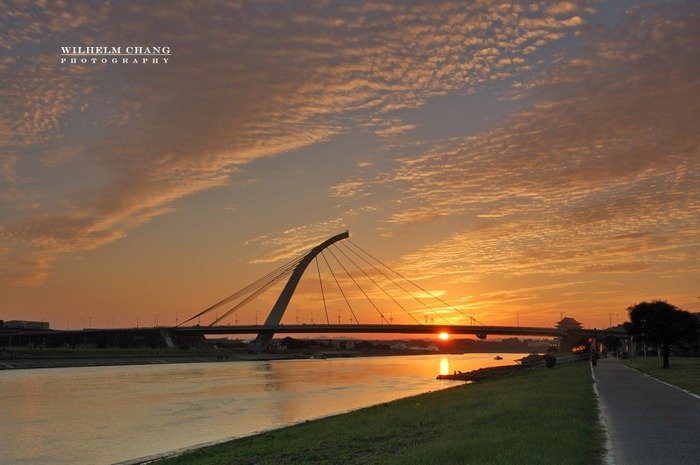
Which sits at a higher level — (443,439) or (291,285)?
(291,285)

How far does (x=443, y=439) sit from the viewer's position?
1562cm

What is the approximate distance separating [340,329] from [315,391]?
230 ft

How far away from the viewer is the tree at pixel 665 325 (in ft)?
157

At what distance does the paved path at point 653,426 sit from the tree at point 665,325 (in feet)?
76.5

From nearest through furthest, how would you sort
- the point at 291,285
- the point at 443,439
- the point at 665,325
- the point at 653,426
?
the point at 443,439
the point at 653,426
the point at 665,325
the point at 291,285

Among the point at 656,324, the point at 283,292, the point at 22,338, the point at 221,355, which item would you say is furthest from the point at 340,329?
the point at 22,338

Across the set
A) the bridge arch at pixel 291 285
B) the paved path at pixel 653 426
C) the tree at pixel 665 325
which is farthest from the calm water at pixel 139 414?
the bridge arch at pixel 291 285

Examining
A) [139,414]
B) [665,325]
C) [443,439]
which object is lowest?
[139,414]

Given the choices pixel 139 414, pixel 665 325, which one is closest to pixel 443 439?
pixel 139 414

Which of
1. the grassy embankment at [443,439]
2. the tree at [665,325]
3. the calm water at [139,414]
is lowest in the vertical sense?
the calm water at [139,414]

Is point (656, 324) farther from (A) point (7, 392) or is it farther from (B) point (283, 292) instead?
(B) point (283, 292)

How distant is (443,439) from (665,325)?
3889cm

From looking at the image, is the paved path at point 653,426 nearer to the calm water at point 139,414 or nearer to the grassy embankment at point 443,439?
the grassy embankment at point 443,439

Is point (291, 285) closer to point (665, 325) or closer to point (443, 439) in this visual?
point (665, 325)
